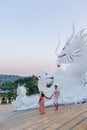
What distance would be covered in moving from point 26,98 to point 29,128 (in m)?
6.37

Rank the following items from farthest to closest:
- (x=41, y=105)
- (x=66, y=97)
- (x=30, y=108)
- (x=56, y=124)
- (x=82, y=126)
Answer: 1. (x=30, y=108)
2. (x=66, y=97)
3. (x=41, y=105)
4. (x=56, y=124)
5. (x=82, y=126)

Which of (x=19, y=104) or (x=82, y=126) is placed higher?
(x=19, y=104)

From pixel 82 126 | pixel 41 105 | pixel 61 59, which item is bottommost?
pixel 82 126

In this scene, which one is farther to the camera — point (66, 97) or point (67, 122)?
point (66, 97)

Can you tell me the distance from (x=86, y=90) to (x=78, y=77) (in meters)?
0.87

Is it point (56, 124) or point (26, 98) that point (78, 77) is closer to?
point (26, 98)

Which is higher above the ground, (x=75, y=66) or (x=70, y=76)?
(x=75, y=66)

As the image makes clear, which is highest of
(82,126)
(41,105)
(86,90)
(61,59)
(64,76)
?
(61,59)

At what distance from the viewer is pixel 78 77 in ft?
40.0

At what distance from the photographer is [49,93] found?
12.3 m

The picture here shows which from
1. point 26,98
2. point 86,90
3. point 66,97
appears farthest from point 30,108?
point 86,90

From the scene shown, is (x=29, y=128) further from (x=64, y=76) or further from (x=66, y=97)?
(x=64, y=76)

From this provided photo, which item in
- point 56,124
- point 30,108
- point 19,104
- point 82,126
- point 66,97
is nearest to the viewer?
point 82,126

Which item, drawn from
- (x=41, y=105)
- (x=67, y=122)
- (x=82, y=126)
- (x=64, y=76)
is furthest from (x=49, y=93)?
(x=82, y=126)
